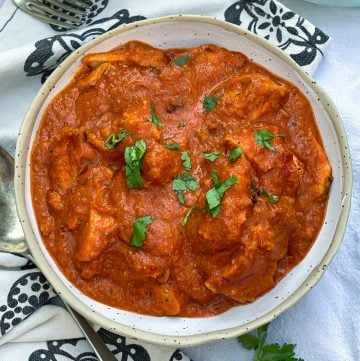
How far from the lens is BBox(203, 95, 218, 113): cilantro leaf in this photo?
151 inches

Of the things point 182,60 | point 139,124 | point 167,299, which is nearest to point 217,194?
point 139,124

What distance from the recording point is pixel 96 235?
3697 millimetres

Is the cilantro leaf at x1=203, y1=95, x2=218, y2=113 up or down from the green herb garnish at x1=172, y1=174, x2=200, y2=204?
up

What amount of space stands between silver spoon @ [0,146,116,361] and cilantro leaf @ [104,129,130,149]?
3.29ft

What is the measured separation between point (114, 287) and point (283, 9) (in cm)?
206

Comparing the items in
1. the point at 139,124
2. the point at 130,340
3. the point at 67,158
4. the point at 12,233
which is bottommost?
the point at 130,340

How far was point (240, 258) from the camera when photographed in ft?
11.9

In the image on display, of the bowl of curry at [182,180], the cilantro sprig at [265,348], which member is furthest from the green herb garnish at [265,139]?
the cilantro sprig at [265,348]

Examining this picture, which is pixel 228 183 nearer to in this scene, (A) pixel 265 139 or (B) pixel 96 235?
(A) pixel 265 139

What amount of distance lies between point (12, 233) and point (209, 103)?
5.04 ft

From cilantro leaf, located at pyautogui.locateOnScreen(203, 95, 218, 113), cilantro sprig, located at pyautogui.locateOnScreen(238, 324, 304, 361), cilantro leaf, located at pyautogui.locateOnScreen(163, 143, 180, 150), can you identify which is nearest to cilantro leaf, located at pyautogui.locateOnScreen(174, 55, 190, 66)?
cilantro leaf, located at pyautogui.locateOnScreen(203, 95, 218, 113)

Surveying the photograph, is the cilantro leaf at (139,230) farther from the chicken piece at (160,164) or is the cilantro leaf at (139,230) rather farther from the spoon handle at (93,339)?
the spoon handle at (93,339)

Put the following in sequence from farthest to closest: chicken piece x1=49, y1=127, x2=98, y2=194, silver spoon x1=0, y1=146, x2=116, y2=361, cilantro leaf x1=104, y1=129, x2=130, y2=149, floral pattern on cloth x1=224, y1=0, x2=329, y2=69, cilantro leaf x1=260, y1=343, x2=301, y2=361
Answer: floral pattern on cloth x1=224, y1=0, x2=329, y2=69 → silver spoon x1=0, y1=146, x2=116, y2=361 → cilantro leaf x1=260, y1=343, x2=301, y2=361 → chicken piece x1=49, y1=127, x2=98, y2=194 → cilantro leaf x1=104, y1=129, x2=130, y2=149

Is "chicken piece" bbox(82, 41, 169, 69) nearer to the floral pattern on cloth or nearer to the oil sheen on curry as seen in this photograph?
the oil sheen on curry
